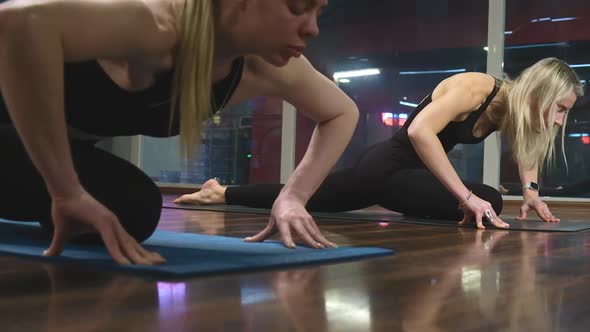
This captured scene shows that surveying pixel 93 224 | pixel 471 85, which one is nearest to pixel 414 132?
pixel 471 85

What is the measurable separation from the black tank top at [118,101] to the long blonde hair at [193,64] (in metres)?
0.09

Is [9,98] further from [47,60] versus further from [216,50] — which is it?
[216,50]

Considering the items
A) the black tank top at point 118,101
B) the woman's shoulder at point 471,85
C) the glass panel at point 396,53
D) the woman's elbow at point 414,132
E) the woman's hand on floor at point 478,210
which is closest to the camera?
the black tank top at point 118,101

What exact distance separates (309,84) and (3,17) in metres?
0.58

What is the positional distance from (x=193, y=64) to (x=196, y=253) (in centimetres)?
35

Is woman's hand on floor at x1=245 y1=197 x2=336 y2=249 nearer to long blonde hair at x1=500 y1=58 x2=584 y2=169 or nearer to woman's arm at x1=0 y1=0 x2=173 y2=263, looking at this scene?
woman's arm at x1=0 y1=0 x2=173 y2=263

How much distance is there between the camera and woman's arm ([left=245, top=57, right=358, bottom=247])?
1.25 meters

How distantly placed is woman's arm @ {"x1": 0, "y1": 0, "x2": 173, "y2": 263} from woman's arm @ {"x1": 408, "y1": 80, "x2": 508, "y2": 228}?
1308mm

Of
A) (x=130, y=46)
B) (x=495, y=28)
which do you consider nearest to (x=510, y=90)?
(x=130, y=46)

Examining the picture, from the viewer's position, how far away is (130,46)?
2.91 feet

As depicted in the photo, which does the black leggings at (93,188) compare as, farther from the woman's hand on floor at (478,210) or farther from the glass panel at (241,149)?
the glass panel at (241,149)

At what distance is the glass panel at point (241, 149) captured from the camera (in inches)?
207

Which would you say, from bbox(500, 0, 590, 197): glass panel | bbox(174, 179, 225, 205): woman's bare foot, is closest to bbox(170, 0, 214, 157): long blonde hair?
bbox(174, 179, 225, 205): woman's bare foot

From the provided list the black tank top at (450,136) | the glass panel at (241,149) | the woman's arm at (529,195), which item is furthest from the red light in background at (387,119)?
the woman's arm at (529,195)
